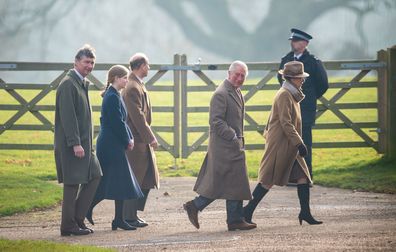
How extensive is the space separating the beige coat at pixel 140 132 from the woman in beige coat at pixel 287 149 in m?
1.18

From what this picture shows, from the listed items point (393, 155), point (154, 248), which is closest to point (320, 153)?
point (393, 155)

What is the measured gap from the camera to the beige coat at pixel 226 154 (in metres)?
10.8

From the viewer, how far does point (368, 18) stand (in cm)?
4616

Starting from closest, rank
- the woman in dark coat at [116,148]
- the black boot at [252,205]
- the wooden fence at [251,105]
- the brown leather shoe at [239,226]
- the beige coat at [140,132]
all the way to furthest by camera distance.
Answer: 1. the brown leather shoe at [239,226]
2. the woman in dark coat at [116,148]
3. the black boot at [252,205]
4. the beige coat at [140,132]
5. the wooden fence at [251,105]

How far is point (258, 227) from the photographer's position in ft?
36.1

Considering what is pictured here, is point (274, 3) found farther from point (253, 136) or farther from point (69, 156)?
point (69, 156)

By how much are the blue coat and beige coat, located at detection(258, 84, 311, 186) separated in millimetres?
1355

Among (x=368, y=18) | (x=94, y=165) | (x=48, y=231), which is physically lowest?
(x=48, y=231)

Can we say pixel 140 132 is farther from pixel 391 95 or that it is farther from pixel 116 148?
pixel 391 95

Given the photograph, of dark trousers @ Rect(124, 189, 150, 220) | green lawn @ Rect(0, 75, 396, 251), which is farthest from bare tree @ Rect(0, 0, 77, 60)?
dark trousers @ Rect(124, 189, 150, 220)

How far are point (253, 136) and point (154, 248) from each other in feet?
52.3

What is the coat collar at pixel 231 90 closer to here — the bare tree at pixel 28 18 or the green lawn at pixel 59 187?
the green lawn at pixel 59 187

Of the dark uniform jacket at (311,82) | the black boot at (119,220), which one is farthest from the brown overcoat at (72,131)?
the dark uniform jacket at (311,82)

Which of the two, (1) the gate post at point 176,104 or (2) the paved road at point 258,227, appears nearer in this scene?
(2) the paved road at point 258,227
